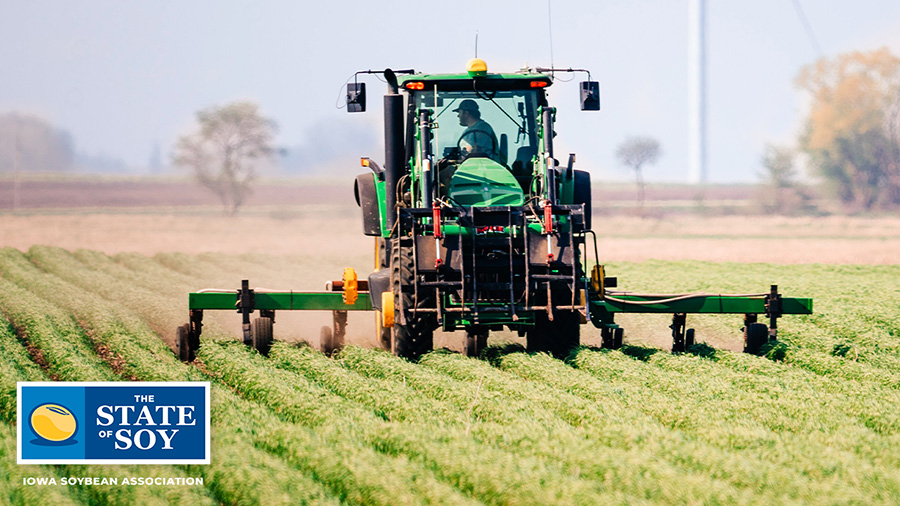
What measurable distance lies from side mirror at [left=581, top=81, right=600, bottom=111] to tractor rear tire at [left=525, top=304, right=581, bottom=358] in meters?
2.53

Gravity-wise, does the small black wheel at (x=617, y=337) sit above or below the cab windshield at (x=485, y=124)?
below

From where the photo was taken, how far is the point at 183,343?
45.2ft

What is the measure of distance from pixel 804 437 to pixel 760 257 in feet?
106

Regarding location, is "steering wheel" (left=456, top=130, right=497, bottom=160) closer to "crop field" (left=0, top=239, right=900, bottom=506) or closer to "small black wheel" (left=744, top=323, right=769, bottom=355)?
"crop field" (left=0, top=239, right=900, bottom=506)

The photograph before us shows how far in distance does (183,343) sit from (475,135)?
4.38 meters

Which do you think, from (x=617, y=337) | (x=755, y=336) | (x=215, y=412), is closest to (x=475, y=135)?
(x=617, y=337)

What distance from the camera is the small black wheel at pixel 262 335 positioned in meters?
13.9

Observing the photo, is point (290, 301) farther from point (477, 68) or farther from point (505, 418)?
point (505, 418)

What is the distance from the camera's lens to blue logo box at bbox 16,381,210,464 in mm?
8227

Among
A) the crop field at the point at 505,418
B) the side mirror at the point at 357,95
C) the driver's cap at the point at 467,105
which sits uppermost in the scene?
the side mirror at the point at 357,95

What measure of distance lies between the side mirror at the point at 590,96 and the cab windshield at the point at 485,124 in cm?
61

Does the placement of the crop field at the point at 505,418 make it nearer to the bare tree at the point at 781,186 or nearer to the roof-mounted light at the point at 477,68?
the roof-mounted light at the point at 477,68

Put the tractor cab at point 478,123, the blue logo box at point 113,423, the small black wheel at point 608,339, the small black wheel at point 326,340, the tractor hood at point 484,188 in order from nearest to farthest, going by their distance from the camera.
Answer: the blue logo box at point 113,423
the tractor hood at point 484,188
the tractor cab at point 478,123
the small black wheel at point 608,339
the small black wheel at point 326,340

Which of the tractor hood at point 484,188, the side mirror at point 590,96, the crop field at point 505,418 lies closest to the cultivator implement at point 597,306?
the crop field at point 505,418
